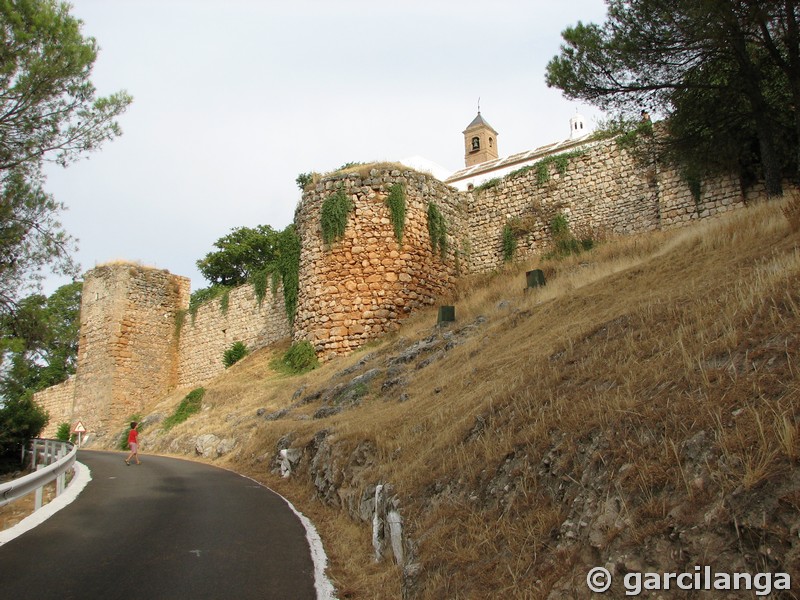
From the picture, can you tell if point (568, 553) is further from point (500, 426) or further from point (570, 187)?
point (570, 187)

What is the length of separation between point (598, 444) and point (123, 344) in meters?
26.7

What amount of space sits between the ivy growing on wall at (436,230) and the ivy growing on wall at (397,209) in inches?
48.7

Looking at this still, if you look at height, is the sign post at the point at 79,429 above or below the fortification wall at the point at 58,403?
below

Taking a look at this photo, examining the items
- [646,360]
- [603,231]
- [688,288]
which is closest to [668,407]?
[646,360]

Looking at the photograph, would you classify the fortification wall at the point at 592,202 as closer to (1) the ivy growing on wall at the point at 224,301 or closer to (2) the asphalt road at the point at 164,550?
(1) the ivy growing on wall at the point at 224,301

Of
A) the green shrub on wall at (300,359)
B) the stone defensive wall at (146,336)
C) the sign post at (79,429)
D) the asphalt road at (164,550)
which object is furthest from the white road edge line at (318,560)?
the sign post at (79,429)

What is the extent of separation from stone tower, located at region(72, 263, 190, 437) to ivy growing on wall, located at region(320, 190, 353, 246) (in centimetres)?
1330

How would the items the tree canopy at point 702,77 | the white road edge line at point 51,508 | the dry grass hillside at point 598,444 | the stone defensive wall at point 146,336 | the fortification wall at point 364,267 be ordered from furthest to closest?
the stone defensive wall at point 146,336, the fortification wall at point 364,267, the tree canopy at point 702,77, the white road edge line at point 51,508, the dry grass hillside at point 598,444

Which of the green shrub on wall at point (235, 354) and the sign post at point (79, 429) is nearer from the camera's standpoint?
the sign post at point (79, 429)

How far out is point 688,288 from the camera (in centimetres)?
735

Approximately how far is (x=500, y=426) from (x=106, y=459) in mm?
13546

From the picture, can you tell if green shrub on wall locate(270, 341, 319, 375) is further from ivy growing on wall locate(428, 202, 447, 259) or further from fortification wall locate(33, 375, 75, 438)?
fortification wall locate(33, 375, 75, 438)

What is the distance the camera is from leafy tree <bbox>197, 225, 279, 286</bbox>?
150 ft

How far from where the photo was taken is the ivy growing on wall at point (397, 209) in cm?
1947
